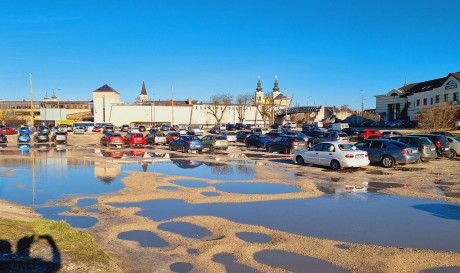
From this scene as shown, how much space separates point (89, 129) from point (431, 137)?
2647 inches

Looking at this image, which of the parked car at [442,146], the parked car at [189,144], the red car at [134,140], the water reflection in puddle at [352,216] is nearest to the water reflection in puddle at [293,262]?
the water reflection in puddle at [352,216]

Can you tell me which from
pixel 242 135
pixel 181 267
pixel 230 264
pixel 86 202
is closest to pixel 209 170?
pixel 86 202

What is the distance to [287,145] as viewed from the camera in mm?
33312

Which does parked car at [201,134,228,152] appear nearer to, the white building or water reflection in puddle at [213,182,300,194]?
water reflection in puddle at [213,182,300,194]

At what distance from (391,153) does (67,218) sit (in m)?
17.5

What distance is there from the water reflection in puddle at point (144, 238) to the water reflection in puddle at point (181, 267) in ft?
3.92

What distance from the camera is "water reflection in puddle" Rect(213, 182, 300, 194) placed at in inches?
587

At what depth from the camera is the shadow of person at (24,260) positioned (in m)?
6.13

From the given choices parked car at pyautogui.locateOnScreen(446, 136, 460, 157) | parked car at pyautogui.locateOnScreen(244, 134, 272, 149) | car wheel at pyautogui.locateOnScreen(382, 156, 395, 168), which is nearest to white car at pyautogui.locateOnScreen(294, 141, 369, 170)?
car wheel at pyautogui.locateOnScreen(382, 156, 395, 168)

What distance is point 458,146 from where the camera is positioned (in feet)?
91.2

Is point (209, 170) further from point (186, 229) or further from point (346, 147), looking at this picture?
point (186, 229)

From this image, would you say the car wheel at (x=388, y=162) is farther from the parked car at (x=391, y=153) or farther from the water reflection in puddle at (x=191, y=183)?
the water reflection in puddle at (x=191, y=183)

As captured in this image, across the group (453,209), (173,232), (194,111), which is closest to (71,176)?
(173,232)

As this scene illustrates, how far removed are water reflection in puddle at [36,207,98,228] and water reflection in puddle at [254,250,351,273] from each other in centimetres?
467
